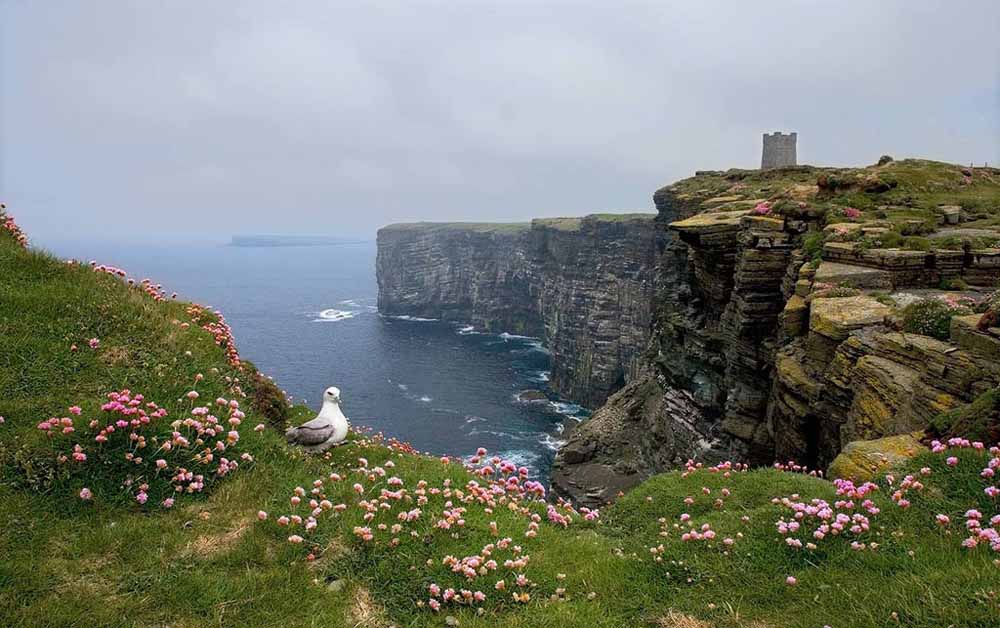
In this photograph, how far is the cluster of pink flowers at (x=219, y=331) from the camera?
12911 millimetres

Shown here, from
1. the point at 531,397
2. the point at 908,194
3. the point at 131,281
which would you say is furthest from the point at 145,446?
the point at 531,397

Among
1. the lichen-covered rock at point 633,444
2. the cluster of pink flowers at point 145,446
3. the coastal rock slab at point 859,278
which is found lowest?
the lichen-covered rock at point 633,444

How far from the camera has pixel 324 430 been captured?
1097 centimetres

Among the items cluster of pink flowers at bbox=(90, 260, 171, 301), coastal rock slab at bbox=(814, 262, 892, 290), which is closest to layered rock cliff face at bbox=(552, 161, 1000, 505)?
coastal rock slab at bbox=(814, 262, 892, 290)

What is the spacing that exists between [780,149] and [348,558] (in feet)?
276

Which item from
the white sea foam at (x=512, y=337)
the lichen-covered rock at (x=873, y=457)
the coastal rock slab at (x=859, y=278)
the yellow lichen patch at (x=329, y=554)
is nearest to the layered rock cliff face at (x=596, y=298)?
the white sea foam at (x=512, y=337)

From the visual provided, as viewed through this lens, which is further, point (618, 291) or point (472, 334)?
point (472, 334)

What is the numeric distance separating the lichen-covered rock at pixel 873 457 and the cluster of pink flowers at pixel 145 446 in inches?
440

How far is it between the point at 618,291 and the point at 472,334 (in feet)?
206

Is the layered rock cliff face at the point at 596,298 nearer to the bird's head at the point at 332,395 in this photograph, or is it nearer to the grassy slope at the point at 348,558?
the bird's head at the point at 332,395

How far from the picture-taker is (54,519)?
7680 millimetres

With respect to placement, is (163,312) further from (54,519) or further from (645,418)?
(645,418)

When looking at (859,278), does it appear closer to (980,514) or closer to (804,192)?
(980,514)

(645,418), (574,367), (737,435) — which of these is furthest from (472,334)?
(737,435)
